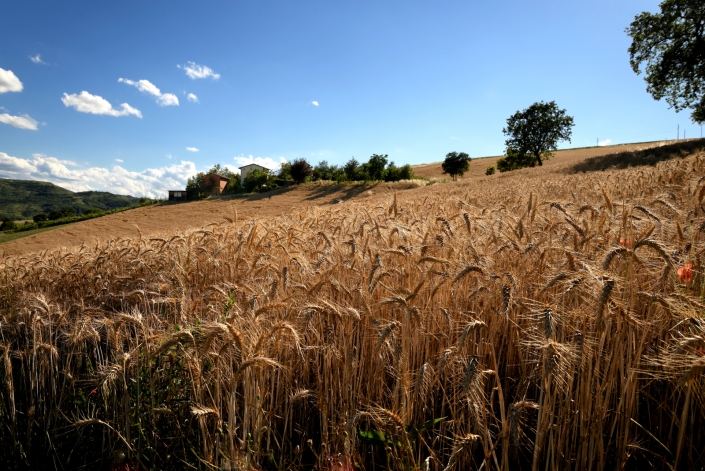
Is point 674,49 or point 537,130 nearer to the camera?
point 674,49

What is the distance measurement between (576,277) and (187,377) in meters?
2.39

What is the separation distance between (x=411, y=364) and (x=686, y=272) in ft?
5.06

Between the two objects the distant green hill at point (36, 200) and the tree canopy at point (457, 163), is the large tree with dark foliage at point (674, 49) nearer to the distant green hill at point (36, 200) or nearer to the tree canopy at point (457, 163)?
the tree canopy at point (457, 163)

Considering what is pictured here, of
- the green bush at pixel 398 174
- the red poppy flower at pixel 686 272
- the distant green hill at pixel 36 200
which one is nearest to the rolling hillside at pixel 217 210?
the green bush at pixel 398 174

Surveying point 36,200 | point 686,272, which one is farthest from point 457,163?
point 36,200

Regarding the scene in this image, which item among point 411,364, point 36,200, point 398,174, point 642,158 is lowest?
point 411,364

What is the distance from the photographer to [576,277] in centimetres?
160

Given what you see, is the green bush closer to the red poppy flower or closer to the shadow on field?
the shadow on field

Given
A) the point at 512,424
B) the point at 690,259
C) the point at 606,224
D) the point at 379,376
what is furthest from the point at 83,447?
A: the point at 606,224

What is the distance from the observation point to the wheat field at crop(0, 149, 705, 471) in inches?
60.9

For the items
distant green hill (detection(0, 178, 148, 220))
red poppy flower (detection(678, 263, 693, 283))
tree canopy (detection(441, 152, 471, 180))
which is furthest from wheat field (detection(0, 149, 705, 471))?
distant green hill (detection(0, 178, 148, 220))

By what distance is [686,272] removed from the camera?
1.88 m

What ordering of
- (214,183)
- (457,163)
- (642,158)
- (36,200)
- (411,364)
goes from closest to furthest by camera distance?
1. (411,364)
2. (642,158)
3. (457,163)
4. (214,183)
5. (36,200)

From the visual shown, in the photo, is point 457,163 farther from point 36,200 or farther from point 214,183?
point 36,200
